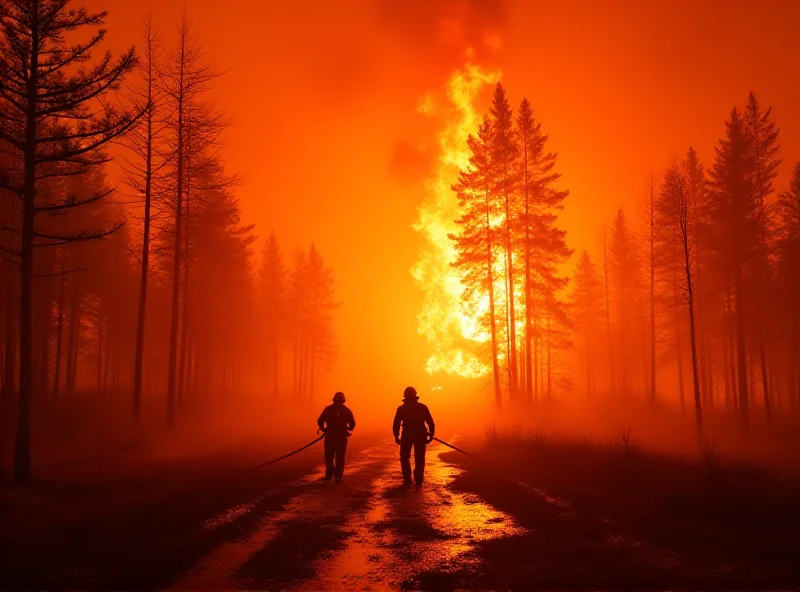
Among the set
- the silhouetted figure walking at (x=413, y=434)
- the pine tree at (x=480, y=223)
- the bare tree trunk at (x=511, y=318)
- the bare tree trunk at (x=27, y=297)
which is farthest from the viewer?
the pine tree at (x=480, y=223)

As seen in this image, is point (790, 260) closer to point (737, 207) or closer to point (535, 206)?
point (737, 207)

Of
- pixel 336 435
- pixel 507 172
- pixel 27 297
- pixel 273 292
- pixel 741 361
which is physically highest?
pixel 507 172

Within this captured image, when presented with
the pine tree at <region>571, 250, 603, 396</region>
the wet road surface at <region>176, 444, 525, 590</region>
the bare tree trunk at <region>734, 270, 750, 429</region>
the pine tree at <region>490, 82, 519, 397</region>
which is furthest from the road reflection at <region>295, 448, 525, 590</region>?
the pine tree at <region>571, 250, 603, 396</region>

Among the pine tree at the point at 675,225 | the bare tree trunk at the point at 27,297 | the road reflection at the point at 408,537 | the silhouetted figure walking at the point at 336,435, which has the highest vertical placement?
the pine tree at the point at 675,225

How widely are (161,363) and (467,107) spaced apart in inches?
1611

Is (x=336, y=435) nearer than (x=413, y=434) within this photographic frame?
No

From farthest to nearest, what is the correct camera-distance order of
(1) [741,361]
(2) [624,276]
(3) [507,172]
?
1. (2) [624,276]
2. (3) [507,172]
3. (1) [741,361]

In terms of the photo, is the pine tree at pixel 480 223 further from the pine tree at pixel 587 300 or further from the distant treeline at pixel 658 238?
the pine tree at pixel 587 300

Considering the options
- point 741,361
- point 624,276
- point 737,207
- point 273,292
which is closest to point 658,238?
point 737,207

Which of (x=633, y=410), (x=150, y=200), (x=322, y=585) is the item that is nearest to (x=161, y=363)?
(x=150, y=200)

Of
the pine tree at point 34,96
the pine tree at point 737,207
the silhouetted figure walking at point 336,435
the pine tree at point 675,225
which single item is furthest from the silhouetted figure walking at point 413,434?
the pine tree at point 737,207

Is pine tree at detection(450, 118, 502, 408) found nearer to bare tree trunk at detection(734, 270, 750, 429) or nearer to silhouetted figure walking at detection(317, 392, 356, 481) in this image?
bare tree trunk at detection(734, 270, 750, 429)

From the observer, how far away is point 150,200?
2141 cm

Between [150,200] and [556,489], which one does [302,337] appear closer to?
[150,200]
